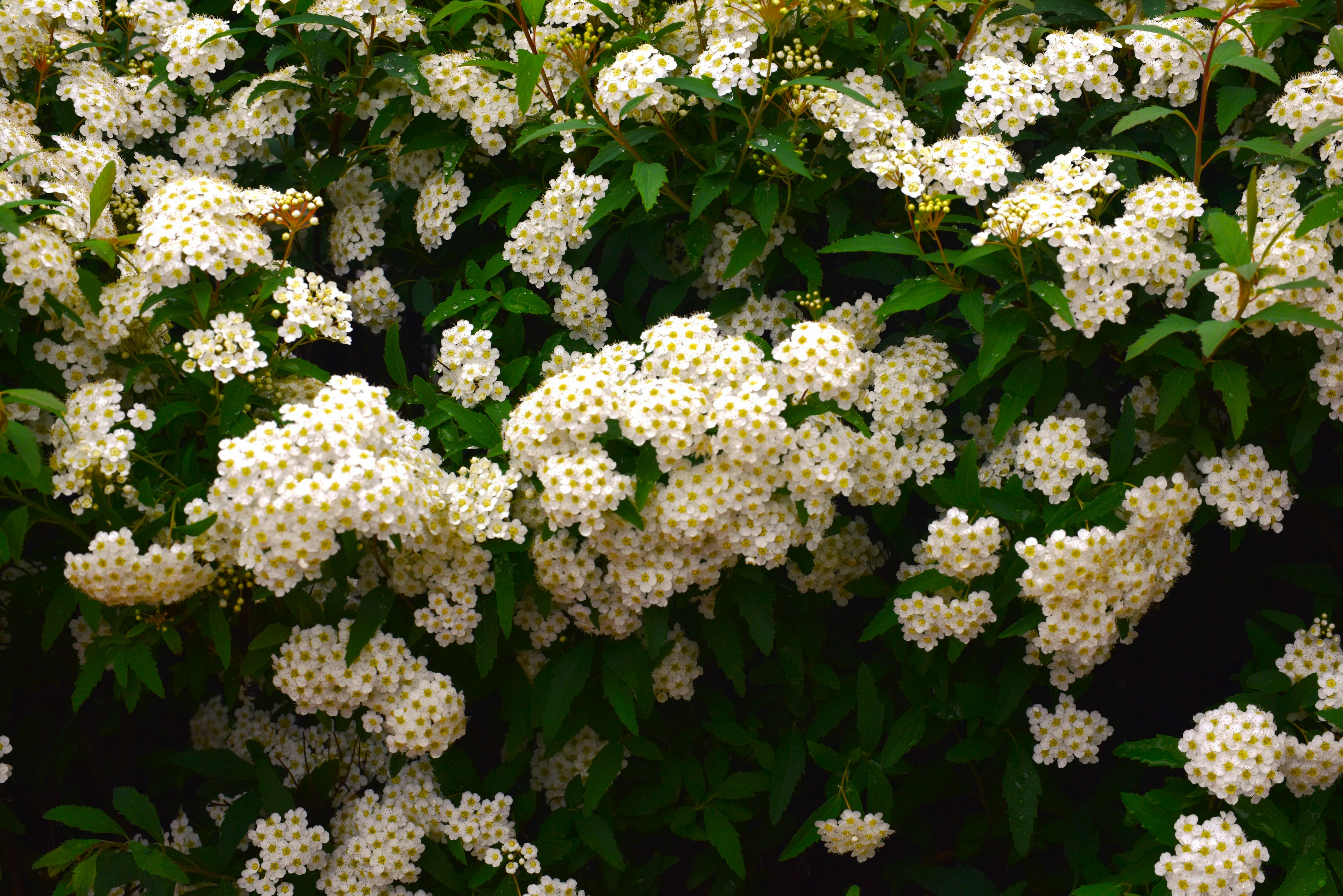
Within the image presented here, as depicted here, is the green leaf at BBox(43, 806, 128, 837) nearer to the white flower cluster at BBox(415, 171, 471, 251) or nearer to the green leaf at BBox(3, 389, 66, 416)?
the green leaf at BBox(3, 389, 66, 416)

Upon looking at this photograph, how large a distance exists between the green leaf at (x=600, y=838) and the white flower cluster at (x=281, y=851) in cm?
72

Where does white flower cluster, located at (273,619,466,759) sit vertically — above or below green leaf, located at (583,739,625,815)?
above

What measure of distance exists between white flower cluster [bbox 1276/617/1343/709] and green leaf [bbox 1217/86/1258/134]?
139 centimetres

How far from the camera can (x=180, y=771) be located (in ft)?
13.7

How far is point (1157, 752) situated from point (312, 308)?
2.49m

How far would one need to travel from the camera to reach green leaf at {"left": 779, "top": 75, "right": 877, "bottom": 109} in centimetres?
323

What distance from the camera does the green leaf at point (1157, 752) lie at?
309 cm

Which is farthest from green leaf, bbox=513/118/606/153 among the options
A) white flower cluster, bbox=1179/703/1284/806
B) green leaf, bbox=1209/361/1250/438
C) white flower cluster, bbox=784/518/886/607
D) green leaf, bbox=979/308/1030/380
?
white flower cluster, bbox=1179/703/1284/806

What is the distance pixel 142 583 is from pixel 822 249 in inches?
78.0

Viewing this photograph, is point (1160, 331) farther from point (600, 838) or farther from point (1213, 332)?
point (600, 838)

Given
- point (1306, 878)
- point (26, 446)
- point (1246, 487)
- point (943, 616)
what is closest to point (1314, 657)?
point (1246, 487)

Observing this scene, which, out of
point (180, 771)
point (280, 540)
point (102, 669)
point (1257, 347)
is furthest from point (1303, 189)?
point (180, 771)

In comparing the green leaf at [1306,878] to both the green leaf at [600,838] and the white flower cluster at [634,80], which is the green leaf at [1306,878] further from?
the white flower cluster at [634,80]

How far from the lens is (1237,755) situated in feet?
9.64
